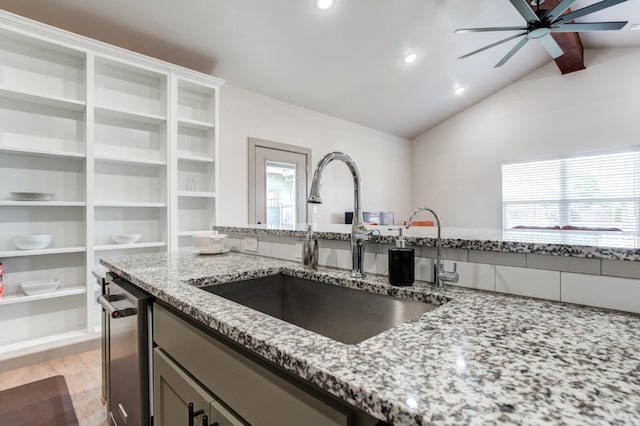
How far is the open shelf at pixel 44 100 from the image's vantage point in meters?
2.39

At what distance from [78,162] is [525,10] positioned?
13.1ft

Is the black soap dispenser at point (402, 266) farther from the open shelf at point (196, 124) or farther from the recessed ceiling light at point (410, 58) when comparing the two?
the recessed ceiling light at point (410, 58)

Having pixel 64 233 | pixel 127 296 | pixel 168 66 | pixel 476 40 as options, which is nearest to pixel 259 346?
pixel 127 296

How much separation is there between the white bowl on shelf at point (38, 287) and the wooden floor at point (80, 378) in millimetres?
543

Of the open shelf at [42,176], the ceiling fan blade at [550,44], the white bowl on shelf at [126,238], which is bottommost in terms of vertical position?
the white bowl on shelf at [126,238]

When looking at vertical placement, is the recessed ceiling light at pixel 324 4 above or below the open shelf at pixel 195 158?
above

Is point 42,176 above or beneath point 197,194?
above

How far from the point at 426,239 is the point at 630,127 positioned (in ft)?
17.5

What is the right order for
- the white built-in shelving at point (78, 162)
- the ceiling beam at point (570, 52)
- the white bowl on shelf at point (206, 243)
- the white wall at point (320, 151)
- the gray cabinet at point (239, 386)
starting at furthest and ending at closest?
the ceiling beam at point (570, 52) → the white wall at point (320, 151) → the white built-in shelving at point (78, 162) → the white bowl on shelf at point (206, 243) → the gray cabinet at point (239, 386)

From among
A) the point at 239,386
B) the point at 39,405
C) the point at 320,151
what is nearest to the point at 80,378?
the point at 39,405

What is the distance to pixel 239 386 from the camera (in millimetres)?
665

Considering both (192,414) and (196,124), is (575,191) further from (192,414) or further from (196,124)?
(192,414)

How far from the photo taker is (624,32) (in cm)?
409

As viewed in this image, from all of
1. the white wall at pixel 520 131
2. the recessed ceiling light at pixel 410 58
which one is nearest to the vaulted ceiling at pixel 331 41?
the recessed ceiling light at pixel 410 58
